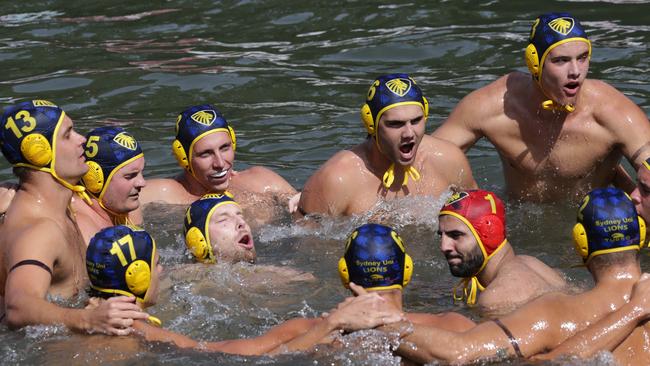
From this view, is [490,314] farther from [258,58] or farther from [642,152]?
[258,58]

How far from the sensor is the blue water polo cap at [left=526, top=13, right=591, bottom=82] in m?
10.4

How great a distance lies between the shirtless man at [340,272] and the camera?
7.40 meters

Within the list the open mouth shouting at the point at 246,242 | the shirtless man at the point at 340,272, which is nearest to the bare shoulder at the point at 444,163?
the open mouth shouting at the point at 246,242

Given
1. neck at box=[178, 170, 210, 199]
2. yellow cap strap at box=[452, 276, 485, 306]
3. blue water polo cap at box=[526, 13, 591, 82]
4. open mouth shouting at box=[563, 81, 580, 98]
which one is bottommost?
neck at box=[178, 170, 210, 199]

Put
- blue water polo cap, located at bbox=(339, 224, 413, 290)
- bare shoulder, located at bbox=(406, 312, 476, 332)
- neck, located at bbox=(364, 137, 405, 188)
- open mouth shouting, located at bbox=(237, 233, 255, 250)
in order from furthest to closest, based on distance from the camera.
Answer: neck, located at bbox=(364, 137, 405, 188) → open mouth shouting, located at bbox=(237, 233, 255, 250) → bare shoulder, located at bbox=(406, 312, 476, 332) → blue water polo cap, located at bbox=(339, 224, 413, 290)

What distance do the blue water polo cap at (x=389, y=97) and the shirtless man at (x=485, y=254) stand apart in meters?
1.92

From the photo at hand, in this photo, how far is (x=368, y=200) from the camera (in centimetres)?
1079

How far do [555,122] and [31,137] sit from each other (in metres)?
4.97

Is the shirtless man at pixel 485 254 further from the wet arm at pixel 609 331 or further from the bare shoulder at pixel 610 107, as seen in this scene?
the bare shoulder at pixel 610 107

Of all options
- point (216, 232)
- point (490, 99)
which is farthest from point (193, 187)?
point (490, 99)

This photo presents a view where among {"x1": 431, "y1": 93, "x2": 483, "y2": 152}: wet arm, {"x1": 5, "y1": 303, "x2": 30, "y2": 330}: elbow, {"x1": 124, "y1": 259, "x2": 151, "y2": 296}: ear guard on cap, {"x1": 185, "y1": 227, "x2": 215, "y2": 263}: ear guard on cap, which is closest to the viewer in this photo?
{"x1": 124, "y1": 259, "x2": 151, "y2": 296}: ear guard on cap

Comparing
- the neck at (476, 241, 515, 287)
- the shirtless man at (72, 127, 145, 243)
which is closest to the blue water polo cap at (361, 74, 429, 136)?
the shirtless man at (72, 127, 145, 243)

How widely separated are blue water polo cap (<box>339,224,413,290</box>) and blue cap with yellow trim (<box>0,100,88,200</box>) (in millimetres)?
2354

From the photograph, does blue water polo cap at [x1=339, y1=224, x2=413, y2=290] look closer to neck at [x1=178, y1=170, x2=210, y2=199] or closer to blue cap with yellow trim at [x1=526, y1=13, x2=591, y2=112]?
blue cap with yellow trim at [x1=526, y1=13, x2=591, y2=112]
